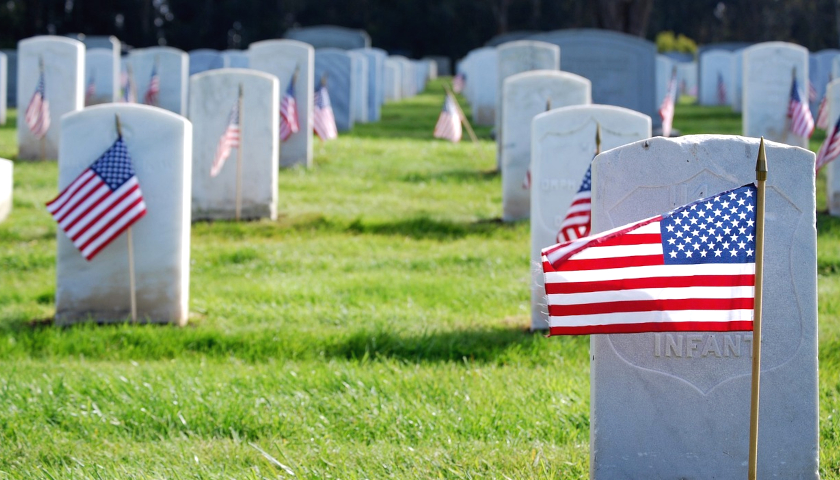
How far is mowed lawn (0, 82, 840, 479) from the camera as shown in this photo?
4523mm

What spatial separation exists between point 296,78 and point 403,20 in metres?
50.2

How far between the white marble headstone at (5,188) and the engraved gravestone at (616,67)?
31.0 ft

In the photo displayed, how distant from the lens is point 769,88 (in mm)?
14383

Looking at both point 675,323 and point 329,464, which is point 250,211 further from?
point 675,323

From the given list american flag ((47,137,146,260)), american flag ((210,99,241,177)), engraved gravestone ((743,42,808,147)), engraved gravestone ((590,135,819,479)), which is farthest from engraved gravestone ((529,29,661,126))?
engraved gravestone ((590,135,819,479))

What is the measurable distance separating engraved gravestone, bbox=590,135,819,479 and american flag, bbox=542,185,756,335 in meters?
0.44

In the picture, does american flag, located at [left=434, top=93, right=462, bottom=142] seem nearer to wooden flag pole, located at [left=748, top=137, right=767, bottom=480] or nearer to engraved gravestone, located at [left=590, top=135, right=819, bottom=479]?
engraved gravestone, located at [left=590, top=135, right=819, bottom=479]

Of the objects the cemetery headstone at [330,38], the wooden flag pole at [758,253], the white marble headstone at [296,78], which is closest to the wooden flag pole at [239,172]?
the white marble headstone at [296,78]

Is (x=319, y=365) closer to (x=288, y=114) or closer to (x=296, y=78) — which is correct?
(x=288, y=114)

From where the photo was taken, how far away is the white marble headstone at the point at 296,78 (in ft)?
44.2

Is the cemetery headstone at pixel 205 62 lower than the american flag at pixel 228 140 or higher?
higher

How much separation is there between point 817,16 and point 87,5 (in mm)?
38370

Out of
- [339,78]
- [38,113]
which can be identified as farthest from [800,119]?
[38,113]

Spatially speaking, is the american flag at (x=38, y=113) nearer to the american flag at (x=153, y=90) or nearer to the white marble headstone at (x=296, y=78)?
the white marble headstone at (x=296, y=78)
